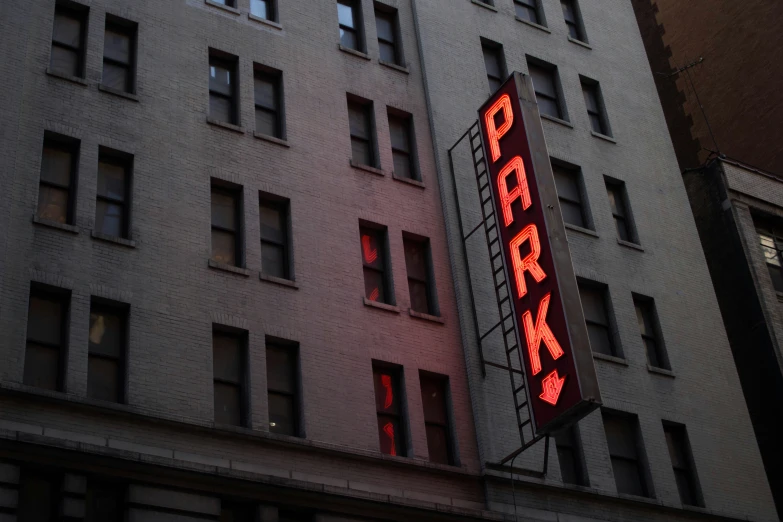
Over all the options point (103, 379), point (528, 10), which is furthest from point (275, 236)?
point (528, 10)

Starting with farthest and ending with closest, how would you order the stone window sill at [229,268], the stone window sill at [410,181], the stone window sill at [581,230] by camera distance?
the stone window sill at [581,230], the stone window sill at [410,181], the stone window sill at [229,268]

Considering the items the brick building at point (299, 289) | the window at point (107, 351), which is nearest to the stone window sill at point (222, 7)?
the brick building at point (299, 289)

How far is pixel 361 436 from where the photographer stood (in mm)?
24438

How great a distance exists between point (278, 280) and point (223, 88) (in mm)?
5723

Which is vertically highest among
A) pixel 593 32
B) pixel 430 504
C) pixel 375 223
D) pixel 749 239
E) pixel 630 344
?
pixel 593 32

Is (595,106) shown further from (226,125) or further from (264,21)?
(226,125)

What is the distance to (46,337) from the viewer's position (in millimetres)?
22188

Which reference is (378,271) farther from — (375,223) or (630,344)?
(630,344)

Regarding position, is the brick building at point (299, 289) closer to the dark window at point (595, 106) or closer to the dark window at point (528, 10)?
the dark window at point (595, 106)

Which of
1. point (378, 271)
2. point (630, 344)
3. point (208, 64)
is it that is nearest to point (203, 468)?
point (378, 271)

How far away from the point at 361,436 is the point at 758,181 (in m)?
19.2

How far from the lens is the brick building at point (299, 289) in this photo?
72.3ft

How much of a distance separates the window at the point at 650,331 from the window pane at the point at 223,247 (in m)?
12.0

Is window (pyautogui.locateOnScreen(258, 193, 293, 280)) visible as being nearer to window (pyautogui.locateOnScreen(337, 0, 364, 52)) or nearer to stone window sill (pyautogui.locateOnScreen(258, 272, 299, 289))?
stone window sill (pyautogui.locateOnScreen(258, 272, 299, 289))
